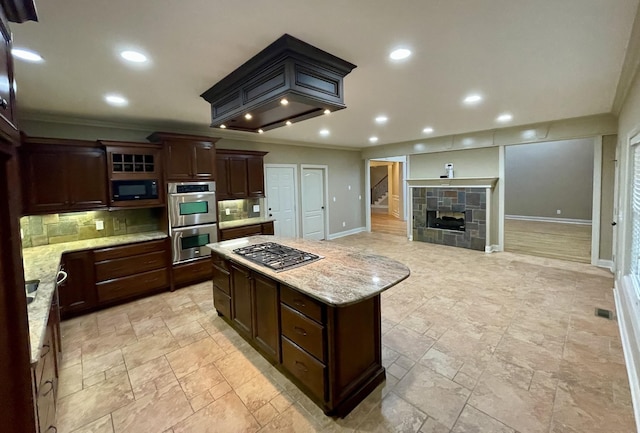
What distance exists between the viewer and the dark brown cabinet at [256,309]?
237cm

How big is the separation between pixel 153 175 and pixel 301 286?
10.9 feet

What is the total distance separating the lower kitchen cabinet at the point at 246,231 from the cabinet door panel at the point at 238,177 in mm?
619

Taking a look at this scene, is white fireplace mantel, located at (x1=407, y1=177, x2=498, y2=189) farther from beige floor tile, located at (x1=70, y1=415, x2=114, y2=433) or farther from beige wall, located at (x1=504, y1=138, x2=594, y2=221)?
beige floor tile, located at (x1=70, y1=415, x2=114, y2=433)

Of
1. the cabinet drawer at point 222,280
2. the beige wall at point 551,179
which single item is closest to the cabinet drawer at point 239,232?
the cabinet drawer at point 222,280

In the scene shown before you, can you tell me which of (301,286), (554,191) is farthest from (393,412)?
(554,191)

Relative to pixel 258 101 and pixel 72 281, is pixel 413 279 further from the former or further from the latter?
pixel 72 281

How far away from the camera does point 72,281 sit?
3479 millimetres

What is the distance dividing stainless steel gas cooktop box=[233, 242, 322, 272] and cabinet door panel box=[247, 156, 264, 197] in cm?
244

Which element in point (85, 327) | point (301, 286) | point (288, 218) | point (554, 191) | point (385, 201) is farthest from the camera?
point (385, 201)

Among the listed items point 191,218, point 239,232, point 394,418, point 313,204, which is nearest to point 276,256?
point 394,418

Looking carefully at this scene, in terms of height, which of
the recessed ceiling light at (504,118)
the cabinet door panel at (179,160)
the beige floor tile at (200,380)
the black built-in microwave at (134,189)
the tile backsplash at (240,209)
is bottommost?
the beige floor tile at (200,380)

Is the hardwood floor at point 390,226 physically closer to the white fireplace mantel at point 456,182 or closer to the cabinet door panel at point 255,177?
the white fireplace mantel at point 456,182

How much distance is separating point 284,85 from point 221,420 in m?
2.36

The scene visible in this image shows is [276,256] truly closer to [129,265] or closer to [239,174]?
[129,265]
